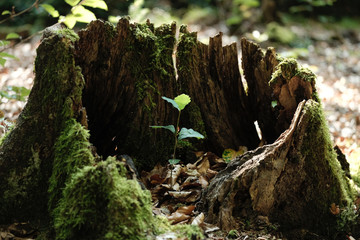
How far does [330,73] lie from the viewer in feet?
30.4

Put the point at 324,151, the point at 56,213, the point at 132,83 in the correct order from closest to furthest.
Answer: the point at 56,213, the point at 324,151, the point at 132,83

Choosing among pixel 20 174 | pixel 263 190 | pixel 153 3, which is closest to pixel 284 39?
pixel 153 3

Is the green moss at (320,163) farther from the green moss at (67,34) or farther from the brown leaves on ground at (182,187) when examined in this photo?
the green moss at (67,34)

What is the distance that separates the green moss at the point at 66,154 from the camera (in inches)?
91.0

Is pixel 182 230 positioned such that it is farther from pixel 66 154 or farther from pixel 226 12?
pixel 226 12

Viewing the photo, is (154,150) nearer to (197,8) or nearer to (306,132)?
(306,132)

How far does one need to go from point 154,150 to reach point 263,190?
1143 mm

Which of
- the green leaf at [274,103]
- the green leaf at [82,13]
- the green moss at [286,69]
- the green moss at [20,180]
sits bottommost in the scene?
the green moss at [20,180]

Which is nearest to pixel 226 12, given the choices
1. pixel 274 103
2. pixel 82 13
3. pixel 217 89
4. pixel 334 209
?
pixel 217 89

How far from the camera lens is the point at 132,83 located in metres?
3.15

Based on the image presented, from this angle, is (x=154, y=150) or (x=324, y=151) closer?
(x=324, y=151)

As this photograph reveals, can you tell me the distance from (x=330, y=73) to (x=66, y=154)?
851 cm

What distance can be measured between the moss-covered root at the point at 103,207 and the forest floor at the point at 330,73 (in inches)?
32.9

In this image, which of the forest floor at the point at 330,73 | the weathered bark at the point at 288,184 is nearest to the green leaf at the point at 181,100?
the weathered bark at the point at 288,184
